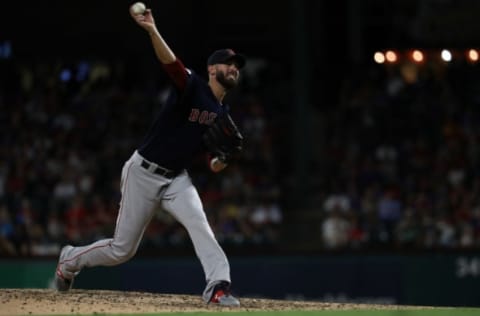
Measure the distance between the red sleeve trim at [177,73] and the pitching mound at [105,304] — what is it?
143 centimetres

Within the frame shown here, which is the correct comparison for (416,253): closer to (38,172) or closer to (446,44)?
(446,44)

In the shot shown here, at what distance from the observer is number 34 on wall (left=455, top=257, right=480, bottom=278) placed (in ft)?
47.9

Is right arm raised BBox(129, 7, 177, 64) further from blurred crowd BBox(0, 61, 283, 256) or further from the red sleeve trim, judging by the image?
blurred crowd BBox(0, 61, 283, 256)

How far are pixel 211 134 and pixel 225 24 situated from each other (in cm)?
1042

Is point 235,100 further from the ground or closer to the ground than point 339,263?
further from the ground

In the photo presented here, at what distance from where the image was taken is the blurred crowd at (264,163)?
15820 millimetres

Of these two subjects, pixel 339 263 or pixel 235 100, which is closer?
pixel 339 263

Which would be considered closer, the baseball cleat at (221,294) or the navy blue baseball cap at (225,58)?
the baseball cleat at (221,294)

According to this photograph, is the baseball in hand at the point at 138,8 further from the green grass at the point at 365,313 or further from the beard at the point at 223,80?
the green grass at the point at 365,313

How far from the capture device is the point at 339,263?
14.6 meters

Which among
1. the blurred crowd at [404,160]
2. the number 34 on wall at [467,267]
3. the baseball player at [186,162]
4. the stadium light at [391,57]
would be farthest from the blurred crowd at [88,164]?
the baseball player at [186,162]

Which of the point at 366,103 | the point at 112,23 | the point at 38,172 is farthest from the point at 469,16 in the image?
the point at 38,172

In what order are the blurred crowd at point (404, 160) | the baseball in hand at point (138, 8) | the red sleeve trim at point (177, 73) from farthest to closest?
the blurred crowd at point (404, 160) < the red sleeve trim at point (177, 73) < the baseball in hand at point (138, 8)

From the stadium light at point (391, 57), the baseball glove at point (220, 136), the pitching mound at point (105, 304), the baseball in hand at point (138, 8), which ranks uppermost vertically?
the stadium light at point (391, 57)
